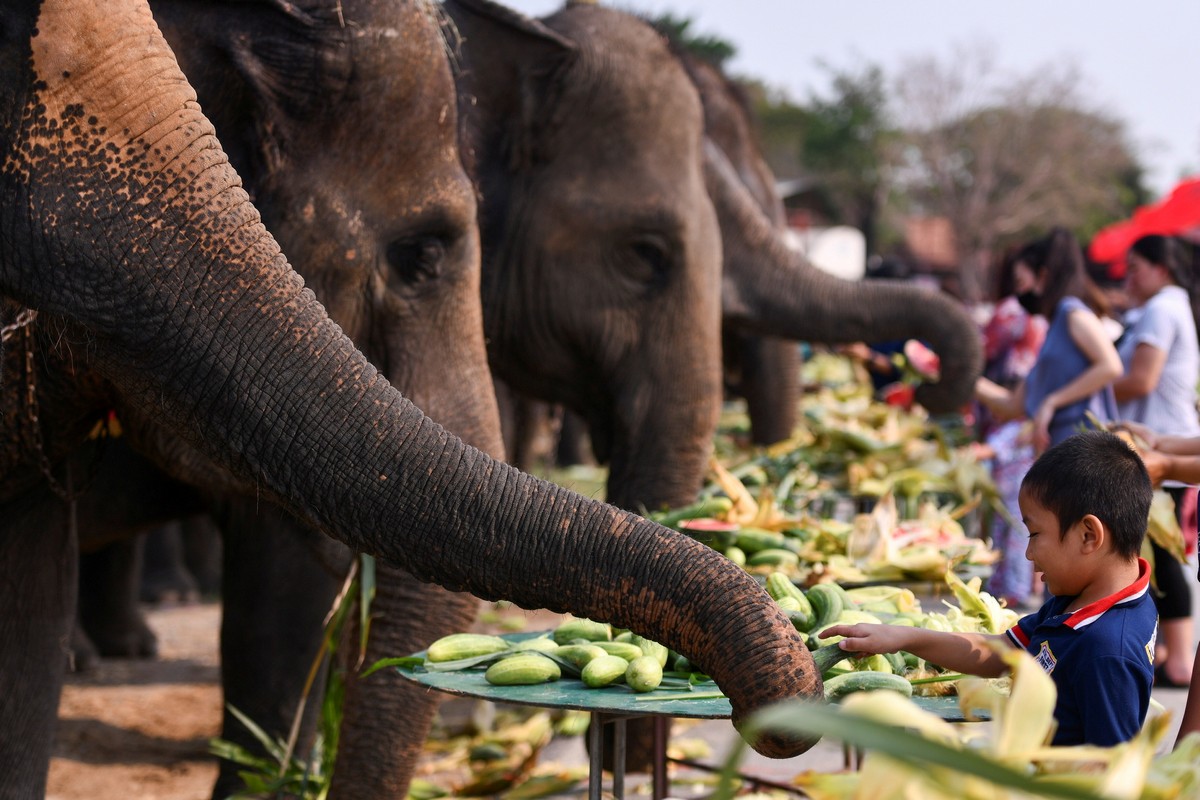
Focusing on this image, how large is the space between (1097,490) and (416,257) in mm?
1992

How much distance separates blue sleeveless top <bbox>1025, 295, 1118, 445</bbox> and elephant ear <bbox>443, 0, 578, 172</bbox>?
2.38m

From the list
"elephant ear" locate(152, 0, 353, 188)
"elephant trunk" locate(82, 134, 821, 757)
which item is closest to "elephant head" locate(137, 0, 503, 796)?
"elephant ear" locate(152, 0, 353, 188)

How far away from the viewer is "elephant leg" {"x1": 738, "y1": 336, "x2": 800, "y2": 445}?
798 centimetres

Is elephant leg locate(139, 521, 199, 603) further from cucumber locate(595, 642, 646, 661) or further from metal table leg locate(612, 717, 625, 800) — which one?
cucumber locate(595, 642, 646, 661)

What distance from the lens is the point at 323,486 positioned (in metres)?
2.60

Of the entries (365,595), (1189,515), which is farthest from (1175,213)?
(365,595)

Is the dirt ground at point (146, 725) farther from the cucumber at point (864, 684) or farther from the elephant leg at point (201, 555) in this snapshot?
the cucumber at point (864, 684)

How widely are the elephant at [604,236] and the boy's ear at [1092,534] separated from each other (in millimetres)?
3187

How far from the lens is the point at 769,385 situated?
8.02 metres

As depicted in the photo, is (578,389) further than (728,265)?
No

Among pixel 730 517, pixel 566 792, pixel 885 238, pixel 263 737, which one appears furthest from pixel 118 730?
pixel 885 238

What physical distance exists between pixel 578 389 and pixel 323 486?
3602mm

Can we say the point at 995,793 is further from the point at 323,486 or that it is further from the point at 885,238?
the point at 885,238

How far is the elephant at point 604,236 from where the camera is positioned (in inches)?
230
